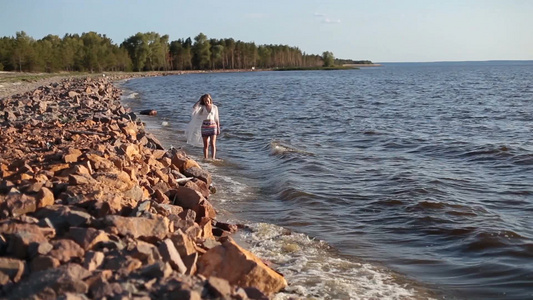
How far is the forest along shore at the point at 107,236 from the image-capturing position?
142 inches

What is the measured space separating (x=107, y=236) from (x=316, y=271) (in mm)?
2397

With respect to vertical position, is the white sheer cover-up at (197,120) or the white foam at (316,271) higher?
the white sheer cover-up at (197,120)

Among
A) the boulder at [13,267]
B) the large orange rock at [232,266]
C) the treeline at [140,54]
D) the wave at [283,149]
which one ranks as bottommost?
the wave at [283,149]

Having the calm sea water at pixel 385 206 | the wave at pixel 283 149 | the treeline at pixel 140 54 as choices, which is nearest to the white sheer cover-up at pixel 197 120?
the calm sea water at pixel 385 206

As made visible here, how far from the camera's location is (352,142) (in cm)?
1597

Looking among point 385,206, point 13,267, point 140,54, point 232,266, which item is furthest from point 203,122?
point 140,54

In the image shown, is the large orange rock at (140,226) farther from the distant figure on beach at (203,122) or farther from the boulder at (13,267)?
the distant figure on beach at (203,122)

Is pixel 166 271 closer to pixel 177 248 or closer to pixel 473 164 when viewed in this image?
pixel 177 248

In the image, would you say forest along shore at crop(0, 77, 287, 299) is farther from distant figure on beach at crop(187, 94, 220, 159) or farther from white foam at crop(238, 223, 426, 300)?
distant figure on beach at crop(187, 94, 220, 159)

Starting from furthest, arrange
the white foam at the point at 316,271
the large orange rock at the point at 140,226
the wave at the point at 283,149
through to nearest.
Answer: the wave at the point at 283,149 < the white foam at the point at 316,271 < the large orange rock at the point at 140,226

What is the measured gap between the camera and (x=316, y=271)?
582cm

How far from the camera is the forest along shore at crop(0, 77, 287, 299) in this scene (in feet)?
11.8

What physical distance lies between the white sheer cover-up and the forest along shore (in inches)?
157

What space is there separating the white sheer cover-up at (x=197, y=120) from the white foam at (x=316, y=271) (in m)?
5.46
